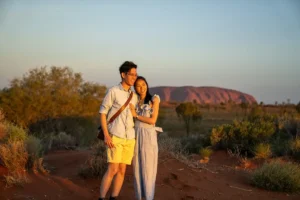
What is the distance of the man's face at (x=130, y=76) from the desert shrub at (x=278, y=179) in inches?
158

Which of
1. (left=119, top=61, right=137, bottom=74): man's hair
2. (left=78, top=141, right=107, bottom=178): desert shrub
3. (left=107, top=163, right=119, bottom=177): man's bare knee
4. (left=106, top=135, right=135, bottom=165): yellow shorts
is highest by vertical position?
(left=119, top=61, right=137, bottom=74): man's hair

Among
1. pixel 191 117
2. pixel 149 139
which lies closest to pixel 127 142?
pixel 149 139

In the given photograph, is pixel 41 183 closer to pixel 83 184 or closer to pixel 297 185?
pixel 83 184

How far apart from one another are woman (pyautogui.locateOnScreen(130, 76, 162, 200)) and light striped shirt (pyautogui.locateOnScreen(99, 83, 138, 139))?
0.18 metres

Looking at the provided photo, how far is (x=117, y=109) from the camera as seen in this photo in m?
5.04

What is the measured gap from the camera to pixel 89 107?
21.0m

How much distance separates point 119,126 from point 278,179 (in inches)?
162

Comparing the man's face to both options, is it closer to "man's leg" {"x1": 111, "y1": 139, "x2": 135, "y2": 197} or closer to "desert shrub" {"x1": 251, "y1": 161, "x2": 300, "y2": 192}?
"man's leg" {"x1": 111, "y1": 139, "x2": 135, "y2": 197}

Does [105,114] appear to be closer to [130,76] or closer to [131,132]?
[131,132]

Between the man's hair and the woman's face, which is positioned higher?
the man's hair

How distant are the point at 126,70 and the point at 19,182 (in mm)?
2714

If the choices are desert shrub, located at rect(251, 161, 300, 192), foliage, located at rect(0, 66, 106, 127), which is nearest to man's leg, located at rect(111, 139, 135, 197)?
desert shrub, located at rect(251, 161, 300, 192)

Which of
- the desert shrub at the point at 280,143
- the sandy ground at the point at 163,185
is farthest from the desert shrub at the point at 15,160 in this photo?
the desert shrub at the point at 280,143

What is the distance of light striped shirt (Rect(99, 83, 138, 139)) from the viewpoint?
5.00 metres
